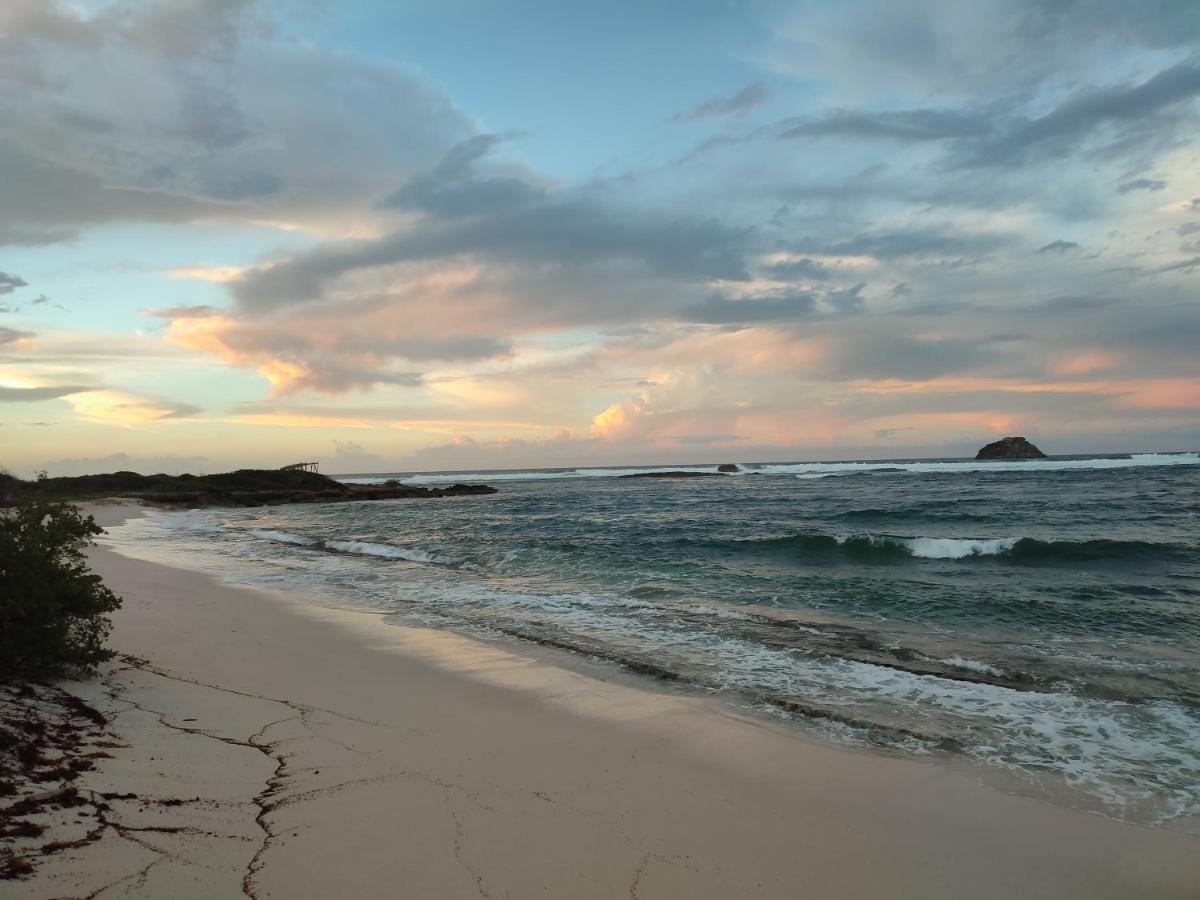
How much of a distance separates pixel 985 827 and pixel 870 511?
2481 cm

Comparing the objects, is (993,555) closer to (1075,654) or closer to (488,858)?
(1075,654)

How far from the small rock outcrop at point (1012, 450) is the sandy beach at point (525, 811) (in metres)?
117

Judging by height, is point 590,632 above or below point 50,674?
below

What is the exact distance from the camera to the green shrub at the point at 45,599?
556 centimetres

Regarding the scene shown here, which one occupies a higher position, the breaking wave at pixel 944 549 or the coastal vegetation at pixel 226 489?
the coastal vegetation at pixel 226 489

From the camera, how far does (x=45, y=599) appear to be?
5.71 m

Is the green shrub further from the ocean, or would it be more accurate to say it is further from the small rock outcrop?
the small rock outcrop

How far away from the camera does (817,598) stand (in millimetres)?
13219

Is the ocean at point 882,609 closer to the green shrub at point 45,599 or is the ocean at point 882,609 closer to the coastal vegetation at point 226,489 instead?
the green shrub at point 45,599

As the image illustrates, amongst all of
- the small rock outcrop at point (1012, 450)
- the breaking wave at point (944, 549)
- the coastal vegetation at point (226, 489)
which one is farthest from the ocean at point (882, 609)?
the small rock outcrop at point (1012, 450)

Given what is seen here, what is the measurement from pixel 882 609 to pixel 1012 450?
372ft

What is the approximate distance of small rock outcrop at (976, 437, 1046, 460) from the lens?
348 ft

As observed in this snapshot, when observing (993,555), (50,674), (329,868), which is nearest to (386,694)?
(50,674)

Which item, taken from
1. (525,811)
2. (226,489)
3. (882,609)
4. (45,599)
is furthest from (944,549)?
(226,489)
